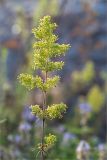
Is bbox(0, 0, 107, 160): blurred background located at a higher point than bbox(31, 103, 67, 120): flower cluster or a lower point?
higher

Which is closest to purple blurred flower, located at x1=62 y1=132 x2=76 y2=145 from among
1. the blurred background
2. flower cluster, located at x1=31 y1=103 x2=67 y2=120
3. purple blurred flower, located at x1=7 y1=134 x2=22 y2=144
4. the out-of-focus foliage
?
the blurred background

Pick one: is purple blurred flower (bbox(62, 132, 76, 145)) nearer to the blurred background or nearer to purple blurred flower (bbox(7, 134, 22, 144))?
the blurred background

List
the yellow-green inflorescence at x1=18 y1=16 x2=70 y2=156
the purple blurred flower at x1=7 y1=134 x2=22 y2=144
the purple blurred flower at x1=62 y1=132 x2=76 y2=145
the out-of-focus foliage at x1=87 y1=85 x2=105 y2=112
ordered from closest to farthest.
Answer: the yellow-green inflorescence at x1=18 y1=16 x2=70 y2=156
the purple blurred flower at x1=7 y1=134 x2=22 y2=144
the purple blurred flower at x1=62 y1=132 x2=76 y2=145
the out-of-focus foliage at x1=87 y1=85 x2=105 y2=112

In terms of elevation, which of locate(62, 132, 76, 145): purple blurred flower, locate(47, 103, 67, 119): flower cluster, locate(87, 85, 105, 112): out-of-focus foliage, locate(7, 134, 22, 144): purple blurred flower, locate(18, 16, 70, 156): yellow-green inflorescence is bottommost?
locate(47, 103, 67, 119): flower cluster

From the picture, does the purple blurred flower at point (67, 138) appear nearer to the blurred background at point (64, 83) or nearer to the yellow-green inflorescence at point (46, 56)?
the blurred background at point (64, 83)

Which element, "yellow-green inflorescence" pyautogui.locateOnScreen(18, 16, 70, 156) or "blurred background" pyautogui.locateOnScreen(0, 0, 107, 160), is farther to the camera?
"blurred background" pyautogui.locateOnScreen(0, 0, 107, 160)

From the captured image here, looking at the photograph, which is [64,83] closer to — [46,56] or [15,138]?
[15,138]

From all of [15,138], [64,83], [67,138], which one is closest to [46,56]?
[15,138]

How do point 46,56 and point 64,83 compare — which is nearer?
point 46,56

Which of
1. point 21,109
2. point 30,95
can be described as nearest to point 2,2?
point 30,95
